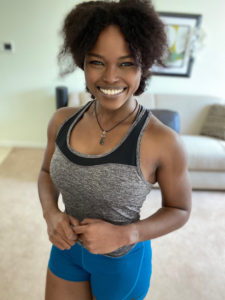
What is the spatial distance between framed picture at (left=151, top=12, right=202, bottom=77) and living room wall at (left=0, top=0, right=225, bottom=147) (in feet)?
0.25

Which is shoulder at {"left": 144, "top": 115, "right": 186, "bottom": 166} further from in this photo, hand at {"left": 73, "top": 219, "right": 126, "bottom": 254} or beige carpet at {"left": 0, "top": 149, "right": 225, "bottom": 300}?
beige carpet at {"left": 0, "top": 149, "right": 225, "bottom": 300}

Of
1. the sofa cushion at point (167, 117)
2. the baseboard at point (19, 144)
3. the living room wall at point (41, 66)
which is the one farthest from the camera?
the baseboard at point (19, 144)

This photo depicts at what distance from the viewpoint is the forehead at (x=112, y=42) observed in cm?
59

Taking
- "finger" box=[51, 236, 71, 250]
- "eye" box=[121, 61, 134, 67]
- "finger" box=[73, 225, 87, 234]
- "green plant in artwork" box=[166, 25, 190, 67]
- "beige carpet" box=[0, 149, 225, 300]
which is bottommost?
"beige carpet" box=[0, 149, 225, 300]

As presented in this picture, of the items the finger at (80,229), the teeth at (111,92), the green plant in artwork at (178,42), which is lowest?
the finger at (80,229)

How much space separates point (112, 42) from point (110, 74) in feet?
0.25

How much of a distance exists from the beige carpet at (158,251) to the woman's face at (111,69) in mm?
1341

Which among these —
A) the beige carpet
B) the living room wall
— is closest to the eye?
the beige carpet

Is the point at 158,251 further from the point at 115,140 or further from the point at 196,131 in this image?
the point at 196,131

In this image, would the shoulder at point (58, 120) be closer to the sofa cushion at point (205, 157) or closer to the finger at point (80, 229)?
the finger at point (80, 229)

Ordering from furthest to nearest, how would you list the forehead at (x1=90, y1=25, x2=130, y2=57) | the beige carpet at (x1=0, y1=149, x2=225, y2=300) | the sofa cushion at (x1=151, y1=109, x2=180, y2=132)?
the sofa cushion at (x1=151, y1=109, x2=180, y2=132), the beige carpet at (x1=0, y1=149, x2=225, y2=300), the forehead at (x1=90, y1=25, x2=130, y2=57)

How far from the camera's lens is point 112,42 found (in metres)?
0.59

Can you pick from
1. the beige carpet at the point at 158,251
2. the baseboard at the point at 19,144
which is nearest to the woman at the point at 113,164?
the beige carpet at the point at 158,251

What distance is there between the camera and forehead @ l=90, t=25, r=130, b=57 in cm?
59
